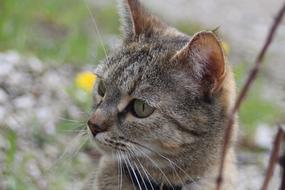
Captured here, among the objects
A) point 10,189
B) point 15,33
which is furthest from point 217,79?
point 15,33

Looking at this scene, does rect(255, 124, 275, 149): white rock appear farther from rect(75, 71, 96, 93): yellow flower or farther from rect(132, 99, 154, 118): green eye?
rect(132, 99, 154, 118): green eye

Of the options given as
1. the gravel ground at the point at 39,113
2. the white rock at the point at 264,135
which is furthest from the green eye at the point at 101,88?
the white rock at the point at 264,135

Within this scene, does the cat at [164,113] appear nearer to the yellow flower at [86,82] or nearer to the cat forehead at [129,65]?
the cat forehead at [129,65]

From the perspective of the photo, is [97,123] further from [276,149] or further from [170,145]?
[276,149]

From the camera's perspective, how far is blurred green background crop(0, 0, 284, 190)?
4598 millimetres

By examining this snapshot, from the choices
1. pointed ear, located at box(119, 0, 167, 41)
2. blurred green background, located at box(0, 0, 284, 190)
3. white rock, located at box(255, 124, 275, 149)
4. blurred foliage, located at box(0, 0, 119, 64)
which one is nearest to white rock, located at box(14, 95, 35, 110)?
blurred green background, located at box(0, 0, 284, 190)

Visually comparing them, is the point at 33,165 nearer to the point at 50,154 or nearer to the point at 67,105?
the point at 50,154

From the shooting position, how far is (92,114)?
3.52m

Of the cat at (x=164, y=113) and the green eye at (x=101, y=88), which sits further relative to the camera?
the green eye at (x=101, y=88)

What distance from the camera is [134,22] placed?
3.95 metres

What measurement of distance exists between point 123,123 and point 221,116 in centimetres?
47

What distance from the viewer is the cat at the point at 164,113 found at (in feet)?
11.4

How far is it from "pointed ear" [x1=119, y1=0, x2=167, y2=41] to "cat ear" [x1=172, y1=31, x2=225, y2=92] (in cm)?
44

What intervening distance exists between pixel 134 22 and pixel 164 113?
24.5 inches
